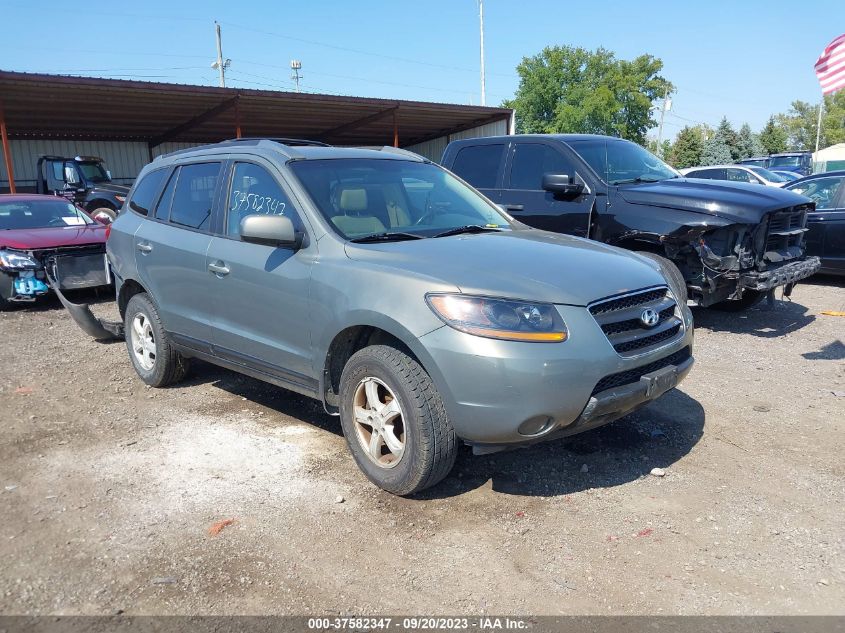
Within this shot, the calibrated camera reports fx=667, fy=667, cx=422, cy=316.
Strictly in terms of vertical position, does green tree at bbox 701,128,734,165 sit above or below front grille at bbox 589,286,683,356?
above

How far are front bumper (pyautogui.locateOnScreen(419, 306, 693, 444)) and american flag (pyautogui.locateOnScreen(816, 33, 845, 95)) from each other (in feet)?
23.0

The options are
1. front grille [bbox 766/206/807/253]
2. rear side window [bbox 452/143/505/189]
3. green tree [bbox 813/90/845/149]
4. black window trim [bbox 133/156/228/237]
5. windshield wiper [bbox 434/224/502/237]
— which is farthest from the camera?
green tree [bbox 813/90/845/149]

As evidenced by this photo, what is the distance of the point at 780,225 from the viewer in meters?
6.70

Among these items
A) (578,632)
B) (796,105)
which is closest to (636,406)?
(578,632)

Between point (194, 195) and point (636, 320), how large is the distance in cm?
327

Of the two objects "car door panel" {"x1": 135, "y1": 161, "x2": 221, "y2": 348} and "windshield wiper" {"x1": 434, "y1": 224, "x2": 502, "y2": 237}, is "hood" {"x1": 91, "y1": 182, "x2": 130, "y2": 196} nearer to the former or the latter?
"car door panel" {"x1": 135, "y1": 161, "x2": 221, "y2": 348}

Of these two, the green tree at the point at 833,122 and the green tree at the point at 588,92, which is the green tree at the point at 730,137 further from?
the green tree at the point at 833,122

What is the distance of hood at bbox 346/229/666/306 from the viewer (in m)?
3.25

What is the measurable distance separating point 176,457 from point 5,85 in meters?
16.3

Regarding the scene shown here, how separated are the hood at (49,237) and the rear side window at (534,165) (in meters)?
5.67

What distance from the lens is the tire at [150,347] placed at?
5.27 m

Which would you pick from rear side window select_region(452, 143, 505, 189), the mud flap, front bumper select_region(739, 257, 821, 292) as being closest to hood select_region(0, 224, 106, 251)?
the mud flap

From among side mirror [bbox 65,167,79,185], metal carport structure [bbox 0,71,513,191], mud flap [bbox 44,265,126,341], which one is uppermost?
metal carport structure [bbox 0,71,513,191]

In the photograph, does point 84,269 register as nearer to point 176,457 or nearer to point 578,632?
point 176,457
